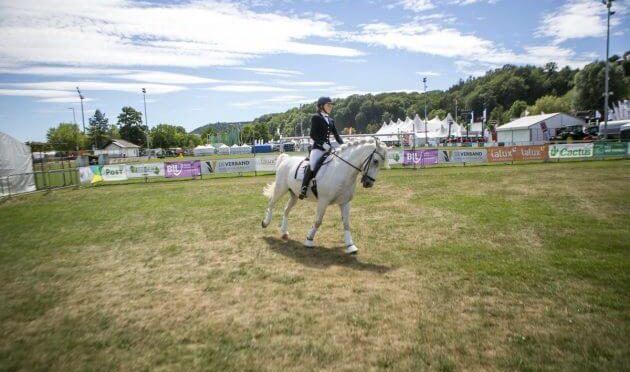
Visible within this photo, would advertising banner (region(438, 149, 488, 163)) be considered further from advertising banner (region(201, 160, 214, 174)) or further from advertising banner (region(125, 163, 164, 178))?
advertising banner (region(125, 163, 164, 178))

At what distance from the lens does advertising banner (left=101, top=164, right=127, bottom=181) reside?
92.2 ft

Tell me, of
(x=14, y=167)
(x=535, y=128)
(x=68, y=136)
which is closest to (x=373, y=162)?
(x=14, y=167)

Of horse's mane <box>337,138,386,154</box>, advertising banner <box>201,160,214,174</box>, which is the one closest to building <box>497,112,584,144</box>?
advertising banner <box>201,160,214,174</box>

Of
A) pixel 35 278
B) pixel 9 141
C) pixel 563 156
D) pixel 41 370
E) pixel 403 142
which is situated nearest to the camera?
pixel 41 370

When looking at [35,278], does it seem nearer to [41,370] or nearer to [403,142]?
[41,370]

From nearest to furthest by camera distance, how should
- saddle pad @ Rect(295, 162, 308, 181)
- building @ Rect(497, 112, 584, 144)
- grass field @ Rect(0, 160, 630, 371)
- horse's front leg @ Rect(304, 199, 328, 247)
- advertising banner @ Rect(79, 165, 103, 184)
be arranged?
grass field @ Rect(0, 160, 630, 371) → horse's front leg @ Rect(304, 199, 328, 247) → saddle pad @ Rect(295, 162, 308, 181) → advertising banner @ Rect(79, 165, 103, 184) → building @ Rect(497, 112, 584, 144)

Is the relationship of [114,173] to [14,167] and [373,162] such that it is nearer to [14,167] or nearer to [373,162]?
[14,167]

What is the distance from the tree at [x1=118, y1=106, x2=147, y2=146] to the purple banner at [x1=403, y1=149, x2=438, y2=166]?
101 m

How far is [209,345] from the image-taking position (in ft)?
15.2

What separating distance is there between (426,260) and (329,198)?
8.71 ft

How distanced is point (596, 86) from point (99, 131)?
139521mm

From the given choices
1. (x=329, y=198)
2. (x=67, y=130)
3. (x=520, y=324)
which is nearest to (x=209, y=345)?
(x=520, y=324)

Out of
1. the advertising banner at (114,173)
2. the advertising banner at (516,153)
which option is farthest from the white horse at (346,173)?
the advertising banner at (516,153)

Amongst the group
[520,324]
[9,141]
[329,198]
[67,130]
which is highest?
[67,130]
